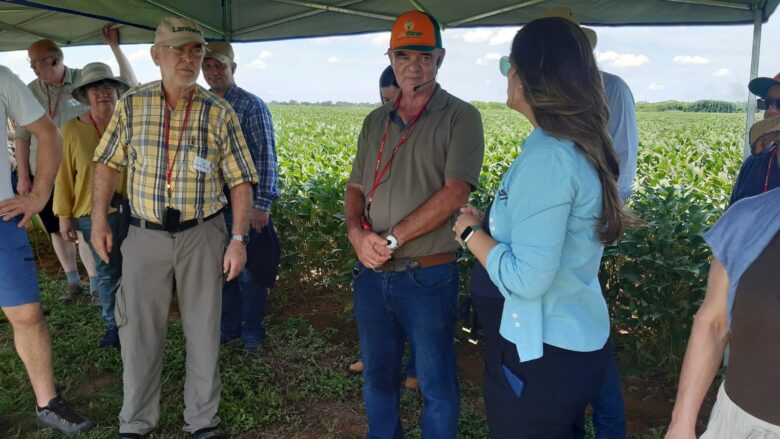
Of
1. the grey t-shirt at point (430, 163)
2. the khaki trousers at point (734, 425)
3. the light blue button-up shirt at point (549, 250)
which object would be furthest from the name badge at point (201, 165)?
the khaki trousers at point (734, 425)

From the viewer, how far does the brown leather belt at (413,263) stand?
266 cm

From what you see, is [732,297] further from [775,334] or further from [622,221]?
[622,221]

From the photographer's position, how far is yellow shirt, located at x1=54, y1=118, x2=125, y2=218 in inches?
170

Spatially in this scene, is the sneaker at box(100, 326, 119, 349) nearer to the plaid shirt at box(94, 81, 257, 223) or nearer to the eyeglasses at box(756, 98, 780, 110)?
the plaid shirt at box(94, 81, 257, 223)

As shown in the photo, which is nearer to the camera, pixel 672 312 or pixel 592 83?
pixel 592 83

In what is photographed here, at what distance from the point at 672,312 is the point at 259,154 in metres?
3.14

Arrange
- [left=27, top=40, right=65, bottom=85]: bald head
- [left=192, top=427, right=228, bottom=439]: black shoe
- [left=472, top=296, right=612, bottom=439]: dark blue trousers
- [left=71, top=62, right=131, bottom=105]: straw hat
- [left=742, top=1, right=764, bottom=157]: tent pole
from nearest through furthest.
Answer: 1. [left=472, top=296, right=612, bottom=439]: dark blue trousers
2. [left=192, top=427, right=228, bottom=439]: black shoe
3. [left=742, top=1, right=764, bottom=157]: tent pole
4. [left=71, top=62, right=131, bottom=105]: straw hat
5. [left=27, top=40, right=65, bottom=85]: bald head

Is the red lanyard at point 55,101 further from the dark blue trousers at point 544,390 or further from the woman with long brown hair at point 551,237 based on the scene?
the dark blue trousers at point 544,390

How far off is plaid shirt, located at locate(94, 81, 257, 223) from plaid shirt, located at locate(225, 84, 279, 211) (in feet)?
3.87

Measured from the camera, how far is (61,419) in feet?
11.0

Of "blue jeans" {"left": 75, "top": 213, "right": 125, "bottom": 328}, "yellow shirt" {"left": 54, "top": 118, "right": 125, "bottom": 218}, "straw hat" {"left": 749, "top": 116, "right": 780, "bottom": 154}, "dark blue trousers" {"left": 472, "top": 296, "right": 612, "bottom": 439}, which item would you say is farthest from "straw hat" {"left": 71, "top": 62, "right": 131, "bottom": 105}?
"straw hat" {"left": 749, "top": 116, "right": 780, "bottom": 154}

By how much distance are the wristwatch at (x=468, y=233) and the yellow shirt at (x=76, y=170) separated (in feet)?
10.6

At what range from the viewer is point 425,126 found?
271cm

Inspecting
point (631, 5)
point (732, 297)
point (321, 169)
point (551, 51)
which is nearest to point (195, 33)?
point (551, 51)
